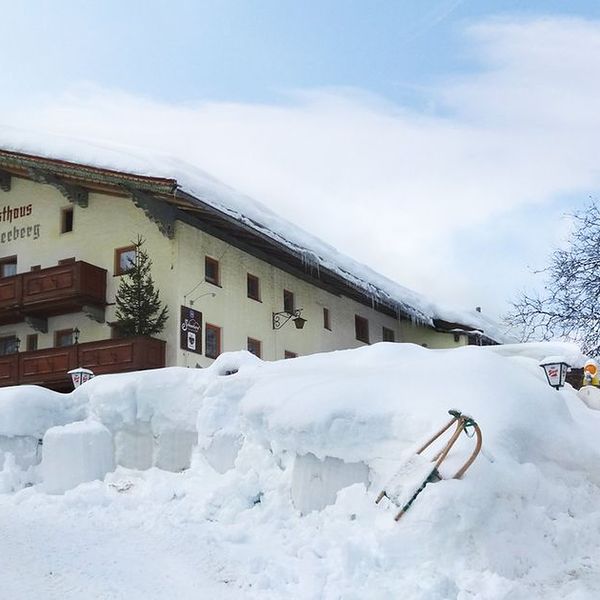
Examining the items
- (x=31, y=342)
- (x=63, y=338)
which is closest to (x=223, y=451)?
A: (x=63, y=338)

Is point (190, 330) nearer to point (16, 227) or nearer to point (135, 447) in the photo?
point (16, 227)

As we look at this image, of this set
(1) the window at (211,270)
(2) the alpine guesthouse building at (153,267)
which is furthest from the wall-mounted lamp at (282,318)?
(1) the window at (211,270)

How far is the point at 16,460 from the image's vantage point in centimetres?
1229

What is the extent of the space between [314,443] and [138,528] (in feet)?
6.76

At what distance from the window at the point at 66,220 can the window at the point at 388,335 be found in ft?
39.7

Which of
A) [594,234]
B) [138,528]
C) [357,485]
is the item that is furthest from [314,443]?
[594,234]

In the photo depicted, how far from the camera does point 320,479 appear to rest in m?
9.57

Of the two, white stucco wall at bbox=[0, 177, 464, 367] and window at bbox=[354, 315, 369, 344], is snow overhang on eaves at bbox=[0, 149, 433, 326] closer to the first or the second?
white stucco wall at bbox=[0, 177, 464, 367]

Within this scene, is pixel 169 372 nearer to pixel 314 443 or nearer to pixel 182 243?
pixel 314 443

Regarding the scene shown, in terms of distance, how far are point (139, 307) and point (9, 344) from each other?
18.8 ft

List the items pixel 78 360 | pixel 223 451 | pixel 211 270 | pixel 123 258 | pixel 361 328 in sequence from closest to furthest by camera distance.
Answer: pixel 223 451 → pixel 78 360 → pixel 123 258 → pixel 211 270 → pixel 361 328

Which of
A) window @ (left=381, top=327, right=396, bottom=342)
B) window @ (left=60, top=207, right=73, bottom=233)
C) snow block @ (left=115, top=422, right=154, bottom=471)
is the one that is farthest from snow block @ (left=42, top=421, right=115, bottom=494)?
window @ (left=381, top=327, right=396, bottom=342)

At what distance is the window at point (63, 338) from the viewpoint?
24.6 metres

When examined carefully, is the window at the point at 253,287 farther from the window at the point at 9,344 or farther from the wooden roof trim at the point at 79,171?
the window at the point at 9,344
